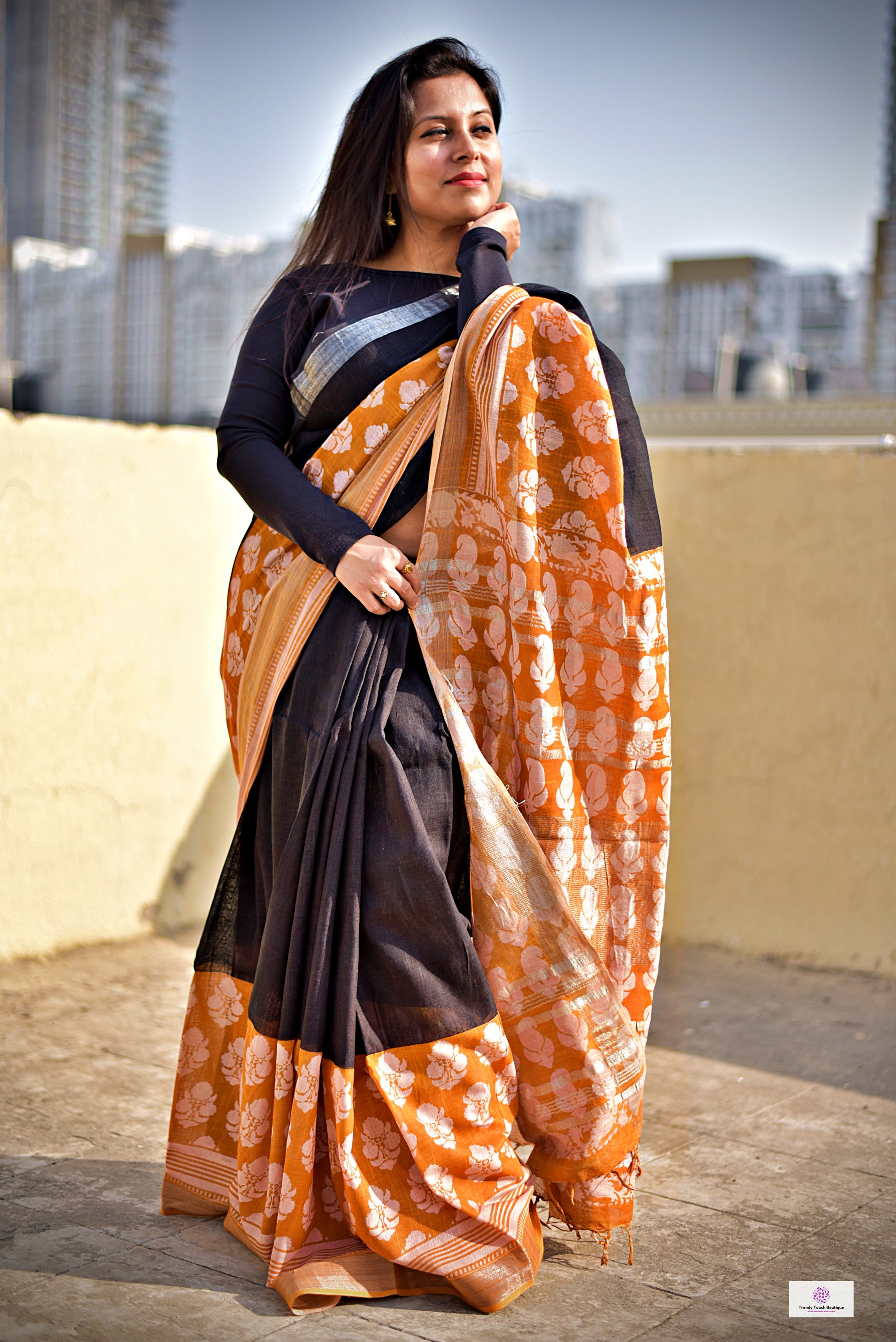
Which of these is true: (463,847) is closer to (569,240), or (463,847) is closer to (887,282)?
(887,282)

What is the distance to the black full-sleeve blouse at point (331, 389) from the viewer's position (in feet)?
6.10

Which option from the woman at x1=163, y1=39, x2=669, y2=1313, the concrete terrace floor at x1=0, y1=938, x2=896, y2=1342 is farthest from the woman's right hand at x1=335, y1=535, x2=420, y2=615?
the concrete terrace floor at x1=0, y1=938, x2=896, y2=1342

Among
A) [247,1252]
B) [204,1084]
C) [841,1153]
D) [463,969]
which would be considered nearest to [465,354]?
[463,969]

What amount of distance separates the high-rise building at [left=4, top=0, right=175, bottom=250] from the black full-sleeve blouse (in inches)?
2358

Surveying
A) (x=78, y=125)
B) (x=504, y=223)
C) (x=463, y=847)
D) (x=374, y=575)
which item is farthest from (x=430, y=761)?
(x=78, y=125)

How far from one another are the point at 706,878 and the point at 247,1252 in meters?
2.03

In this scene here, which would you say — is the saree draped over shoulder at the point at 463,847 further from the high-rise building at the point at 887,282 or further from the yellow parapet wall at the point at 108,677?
the high-rise building at the point at 887,282

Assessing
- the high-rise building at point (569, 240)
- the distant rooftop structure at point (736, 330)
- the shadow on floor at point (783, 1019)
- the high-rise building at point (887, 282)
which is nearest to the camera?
the shadow on floor at point (783, 1019)

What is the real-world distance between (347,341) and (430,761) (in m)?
0.62

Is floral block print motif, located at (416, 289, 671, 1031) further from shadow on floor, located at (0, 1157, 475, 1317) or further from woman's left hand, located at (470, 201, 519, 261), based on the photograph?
shadow on floor, located at (0, 1157, 475, 1317)

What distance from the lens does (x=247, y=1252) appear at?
6.25 feet

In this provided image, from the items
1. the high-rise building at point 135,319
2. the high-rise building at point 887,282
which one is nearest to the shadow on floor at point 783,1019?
the high-rise building at point 887,282

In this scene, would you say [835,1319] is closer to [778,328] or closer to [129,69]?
[778,328]

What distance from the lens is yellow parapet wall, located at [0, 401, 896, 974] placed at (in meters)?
3.29
